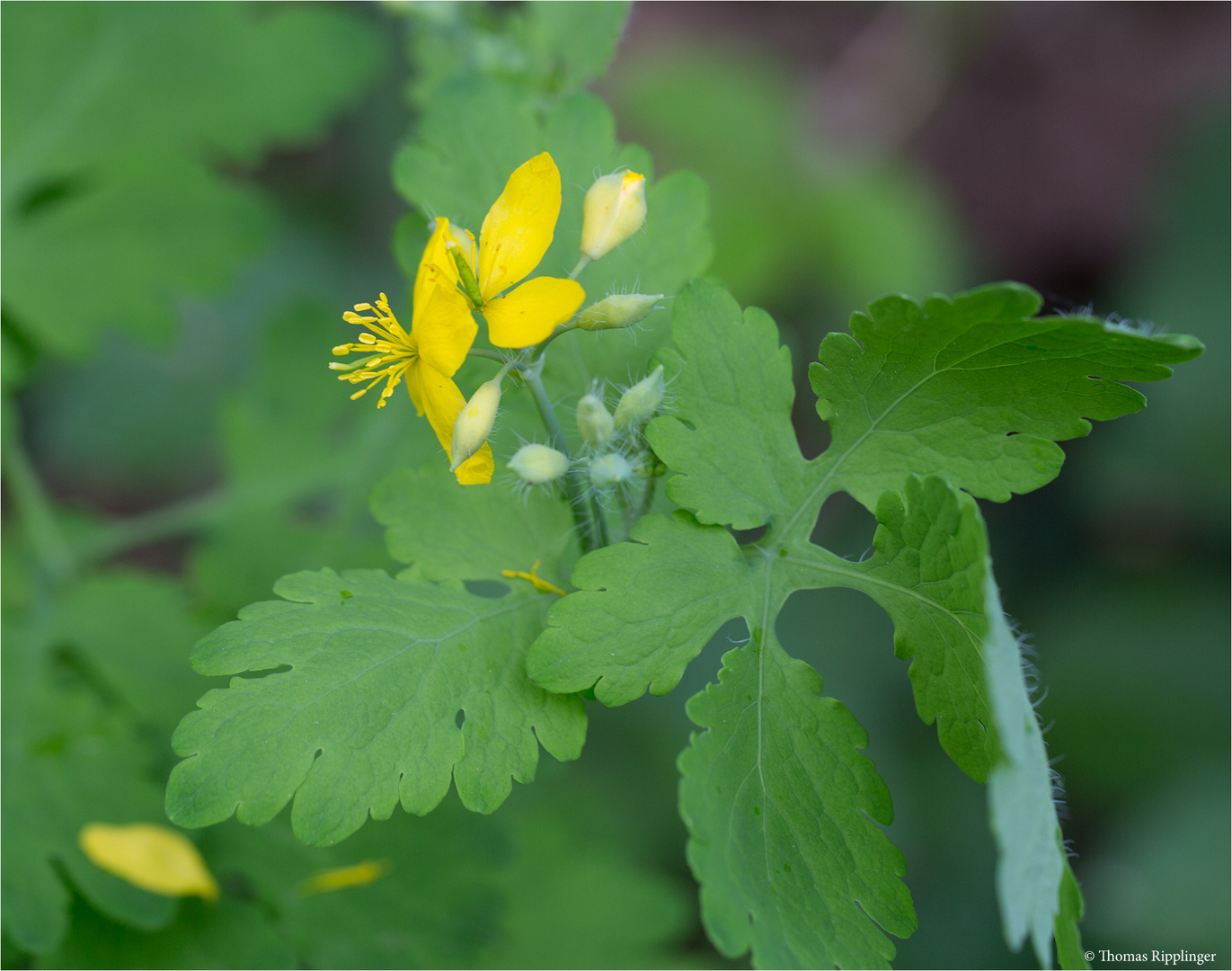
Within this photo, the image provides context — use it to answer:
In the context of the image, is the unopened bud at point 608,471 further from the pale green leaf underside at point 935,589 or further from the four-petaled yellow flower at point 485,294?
the pale green leaf underside at point 935,589

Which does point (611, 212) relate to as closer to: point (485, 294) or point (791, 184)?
point (485, 294)

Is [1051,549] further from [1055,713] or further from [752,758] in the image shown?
[752,758]

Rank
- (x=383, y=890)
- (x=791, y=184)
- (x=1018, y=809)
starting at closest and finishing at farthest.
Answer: (x=1018, y=809) → (x=383, y=890) → (x=791, y=184)

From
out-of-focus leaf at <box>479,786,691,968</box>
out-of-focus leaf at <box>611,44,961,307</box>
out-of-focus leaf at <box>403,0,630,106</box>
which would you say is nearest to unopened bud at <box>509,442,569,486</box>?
out-of-focus leaf at <box>403,0,630,106</box>

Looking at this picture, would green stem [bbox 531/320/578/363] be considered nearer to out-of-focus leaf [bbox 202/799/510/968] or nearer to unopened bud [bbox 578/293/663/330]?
unopened bud [bbox 578/293/663/330]

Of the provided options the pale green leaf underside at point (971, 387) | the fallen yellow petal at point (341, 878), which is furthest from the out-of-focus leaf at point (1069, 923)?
the fallen yellow petal at point (341, 878)

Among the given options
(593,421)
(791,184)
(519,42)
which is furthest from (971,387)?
(791,184)
